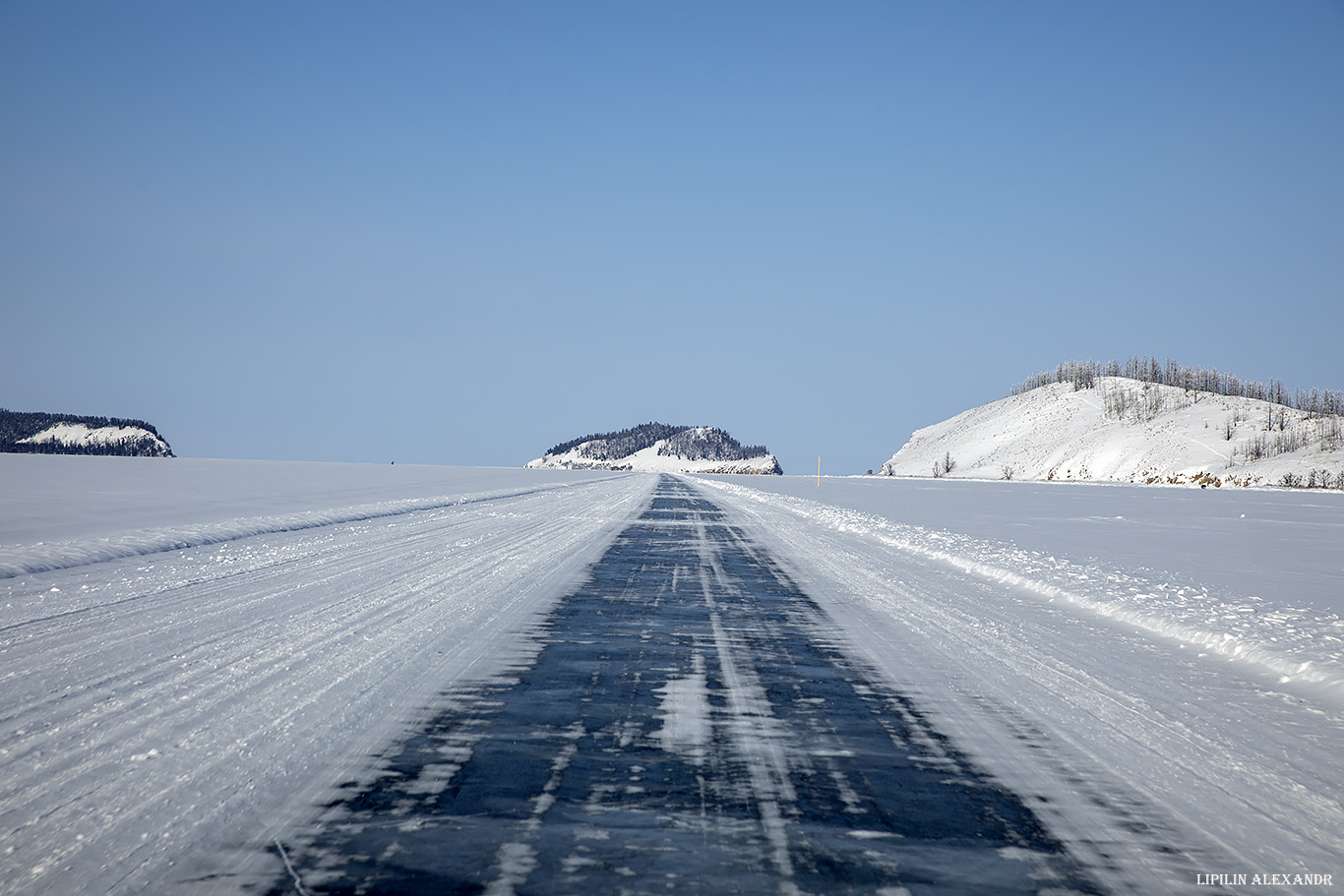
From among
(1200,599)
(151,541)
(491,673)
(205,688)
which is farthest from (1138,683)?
(151,541)

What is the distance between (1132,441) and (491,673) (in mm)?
117978

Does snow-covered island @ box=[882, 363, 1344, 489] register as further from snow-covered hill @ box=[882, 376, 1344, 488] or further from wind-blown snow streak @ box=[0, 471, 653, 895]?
wind-blown snow streak @ box=[0, 471, 653, 895]

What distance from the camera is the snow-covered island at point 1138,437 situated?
8431 centimetres

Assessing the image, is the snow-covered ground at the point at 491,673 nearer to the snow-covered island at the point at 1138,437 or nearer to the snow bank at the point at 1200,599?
the snow bank at the point at 1200,599

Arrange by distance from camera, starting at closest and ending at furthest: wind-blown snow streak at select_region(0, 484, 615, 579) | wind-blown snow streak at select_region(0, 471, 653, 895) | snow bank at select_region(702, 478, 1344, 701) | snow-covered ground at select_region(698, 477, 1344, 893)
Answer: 1. wind-blown snow streak at select_region(0, 471, 653, 895)
2. snow-covered ground at select_region(698, 477, 1344, 893)
3. snow bank at select_region(702, 478, 1344, 701)
4. wind-blown snow streak at select_region(0, 484, 615, 579)

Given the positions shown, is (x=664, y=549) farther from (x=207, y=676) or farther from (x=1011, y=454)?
(x=1011, y=454)

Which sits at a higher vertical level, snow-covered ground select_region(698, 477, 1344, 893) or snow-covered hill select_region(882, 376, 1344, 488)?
snow-covered hill select_region(882, 376, 1344, 488)

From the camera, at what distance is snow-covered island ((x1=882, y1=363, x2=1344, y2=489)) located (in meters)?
84.3

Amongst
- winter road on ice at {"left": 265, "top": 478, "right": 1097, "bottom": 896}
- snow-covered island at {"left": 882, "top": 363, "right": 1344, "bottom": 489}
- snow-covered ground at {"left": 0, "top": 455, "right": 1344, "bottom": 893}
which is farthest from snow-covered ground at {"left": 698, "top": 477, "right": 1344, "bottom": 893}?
snow-covered island at {"left": 882, "top": 363, "right": 1344, "bottom": 489}

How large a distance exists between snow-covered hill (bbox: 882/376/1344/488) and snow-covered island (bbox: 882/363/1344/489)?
0.55ft

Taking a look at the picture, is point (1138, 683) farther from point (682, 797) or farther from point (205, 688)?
point (205, 688)

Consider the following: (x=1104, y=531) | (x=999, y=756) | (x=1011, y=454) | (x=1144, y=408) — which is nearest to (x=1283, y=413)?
(x=1144, y=408)

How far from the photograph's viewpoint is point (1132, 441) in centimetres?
10644

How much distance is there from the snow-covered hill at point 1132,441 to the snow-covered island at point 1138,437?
6.6 inches
